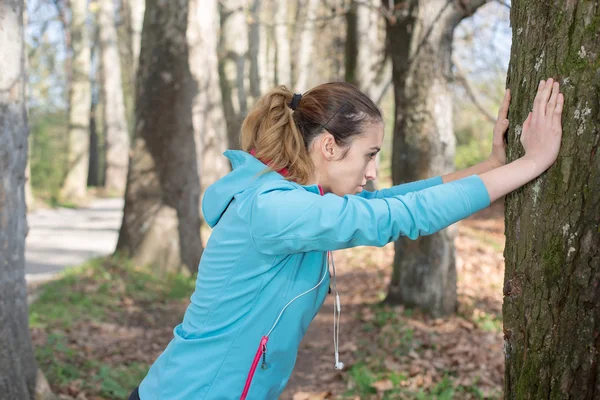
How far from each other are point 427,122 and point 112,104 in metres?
19.4

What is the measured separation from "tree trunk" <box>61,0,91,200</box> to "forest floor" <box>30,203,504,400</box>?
43.2ft

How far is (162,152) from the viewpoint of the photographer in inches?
397

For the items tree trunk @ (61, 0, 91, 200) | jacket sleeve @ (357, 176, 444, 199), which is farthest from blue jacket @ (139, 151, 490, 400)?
tree trunk @ (61, 0, 91, 200)

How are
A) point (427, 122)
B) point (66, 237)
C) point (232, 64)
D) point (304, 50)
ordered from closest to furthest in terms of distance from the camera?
point (427, 122)
point (66, 237)
point (232, 64)
point (304, 50)

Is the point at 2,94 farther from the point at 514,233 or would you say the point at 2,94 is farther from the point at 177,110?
the point at 177,110

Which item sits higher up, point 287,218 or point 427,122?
point 427,122

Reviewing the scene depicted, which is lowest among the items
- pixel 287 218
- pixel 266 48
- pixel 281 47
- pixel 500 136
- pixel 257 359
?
pixel 257 359

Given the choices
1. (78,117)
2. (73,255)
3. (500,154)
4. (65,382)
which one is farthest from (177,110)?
(78,117)

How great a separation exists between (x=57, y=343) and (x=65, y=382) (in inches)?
36.6

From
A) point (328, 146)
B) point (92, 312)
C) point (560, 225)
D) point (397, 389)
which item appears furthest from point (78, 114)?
point (560, 225)

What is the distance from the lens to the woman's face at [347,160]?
271 cm

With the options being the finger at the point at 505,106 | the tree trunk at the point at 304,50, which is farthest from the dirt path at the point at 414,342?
the tree trunk at the point at 304,50

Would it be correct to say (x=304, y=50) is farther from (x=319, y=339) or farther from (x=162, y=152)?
(x=319, y=339)

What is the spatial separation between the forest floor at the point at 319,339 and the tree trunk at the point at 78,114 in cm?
1318
